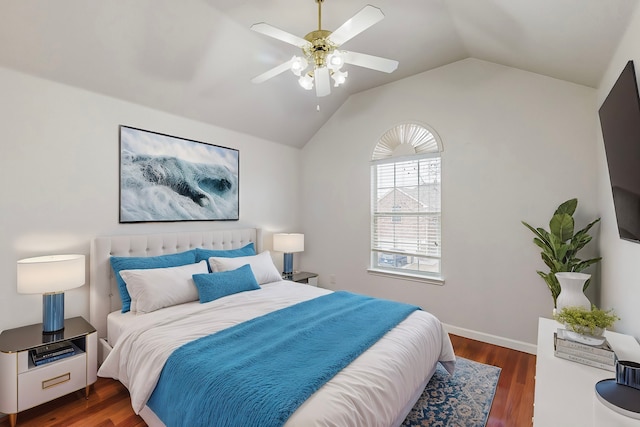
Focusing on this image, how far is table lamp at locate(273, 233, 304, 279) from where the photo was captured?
414 cm

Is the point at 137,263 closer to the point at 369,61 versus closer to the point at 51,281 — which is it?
the point at 51,281

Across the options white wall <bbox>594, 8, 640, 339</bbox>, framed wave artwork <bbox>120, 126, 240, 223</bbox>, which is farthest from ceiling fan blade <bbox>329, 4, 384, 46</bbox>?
framed wave artwork <bbox>120, 126, 240, 223</bbox>

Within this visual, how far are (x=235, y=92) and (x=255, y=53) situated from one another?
530mm

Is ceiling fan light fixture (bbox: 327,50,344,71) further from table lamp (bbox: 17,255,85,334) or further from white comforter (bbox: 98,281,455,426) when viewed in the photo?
table lamp (bbox: 17,255,85,334)

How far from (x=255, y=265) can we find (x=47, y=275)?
5.60 ft

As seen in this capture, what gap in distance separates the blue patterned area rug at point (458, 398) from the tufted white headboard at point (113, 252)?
259 cm

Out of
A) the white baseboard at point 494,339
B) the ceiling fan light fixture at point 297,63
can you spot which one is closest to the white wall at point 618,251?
the white baseboard at point 494,339

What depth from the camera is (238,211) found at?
12.9 ft

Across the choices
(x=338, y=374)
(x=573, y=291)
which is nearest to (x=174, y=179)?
(x=338, y=374)

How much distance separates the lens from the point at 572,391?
132 centimetres

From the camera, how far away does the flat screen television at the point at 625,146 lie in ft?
4.58

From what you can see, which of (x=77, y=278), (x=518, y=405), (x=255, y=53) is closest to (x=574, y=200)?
(x=518, y=405)

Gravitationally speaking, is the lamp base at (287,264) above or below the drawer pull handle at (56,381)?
above

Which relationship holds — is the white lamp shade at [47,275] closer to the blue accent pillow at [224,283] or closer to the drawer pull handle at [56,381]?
the drawer pull handle at [56,381]
